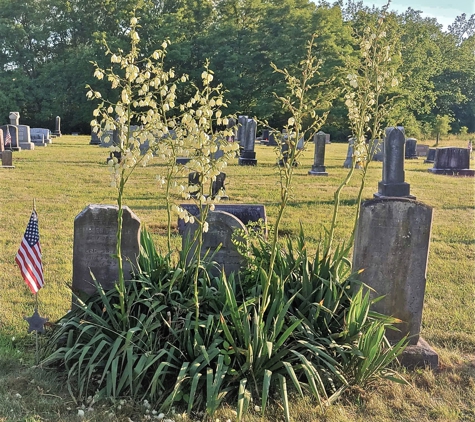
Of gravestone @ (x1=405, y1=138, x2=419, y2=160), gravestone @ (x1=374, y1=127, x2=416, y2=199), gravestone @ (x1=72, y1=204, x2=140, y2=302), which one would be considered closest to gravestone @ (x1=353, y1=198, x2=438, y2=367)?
gravestone @ (x1=72, y1=204, x2=140, y2=302)

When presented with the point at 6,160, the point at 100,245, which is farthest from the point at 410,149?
the point at 100,245

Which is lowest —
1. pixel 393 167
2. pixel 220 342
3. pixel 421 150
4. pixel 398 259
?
pixel 220 342

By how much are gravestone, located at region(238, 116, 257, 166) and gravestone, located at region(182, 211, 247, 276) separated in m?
14.3

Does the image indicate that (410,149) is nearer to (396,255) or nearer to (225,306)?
(396,255)

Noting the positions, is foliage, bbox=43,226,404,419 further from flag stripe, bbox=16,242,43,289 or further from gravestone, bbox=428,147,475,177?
gravestone, bbox=428,147,475,177

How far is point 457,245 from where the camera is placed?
807cm

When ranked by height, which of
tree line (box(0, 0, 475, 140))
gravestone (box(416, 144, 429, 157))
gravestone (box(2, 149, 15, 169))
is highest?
tree line (box(0, 0, 475, 140))

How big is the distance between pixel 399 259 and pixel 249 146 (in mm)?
15583

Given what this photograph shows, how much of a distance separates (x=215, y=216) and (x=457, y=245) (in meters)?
5.12

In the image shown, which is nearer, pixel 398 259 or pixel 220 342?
pixel 220 342

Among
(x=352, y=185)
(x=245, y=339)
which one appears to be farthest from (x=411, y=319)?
(x=352, y=185)

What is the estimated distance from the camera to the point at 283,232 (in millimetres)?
8078

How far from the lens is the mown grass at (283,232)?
11.3ft

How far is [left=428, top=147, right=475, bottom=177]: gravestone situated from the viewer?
58.5 feet
